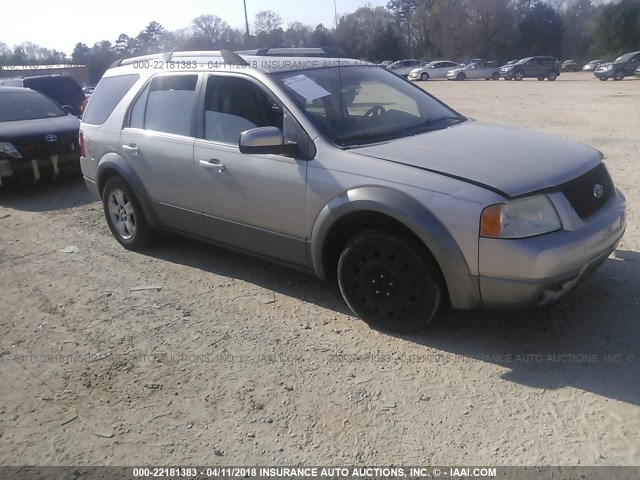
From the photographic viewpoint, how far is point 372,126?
14.0 ft

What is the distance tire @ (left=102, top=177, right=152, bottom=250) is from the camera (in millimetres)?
5480

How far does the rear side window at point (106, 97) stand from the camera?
557 cm

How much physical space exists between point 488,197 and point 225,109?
228cm

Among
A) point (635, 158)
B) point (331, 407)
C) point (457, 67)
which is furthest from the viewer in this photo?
point (457, 67)

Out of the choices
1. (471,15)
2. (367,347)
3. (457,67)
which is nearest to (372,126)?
(367,347)

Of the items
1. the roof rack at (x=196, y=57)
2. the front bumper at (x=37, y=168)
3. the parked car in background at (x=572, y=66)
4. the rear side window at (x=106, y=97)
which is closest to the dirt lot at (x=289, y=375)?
the rear side window at (x=106, y=97)

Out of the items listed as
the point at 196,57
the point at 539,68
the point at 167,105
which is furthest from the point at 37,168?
the point at 539,68

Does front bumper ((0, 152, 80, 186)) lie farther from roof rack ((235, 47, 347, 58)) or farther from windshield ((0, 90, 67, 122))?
roof rack ((235, 47, 347, 58))

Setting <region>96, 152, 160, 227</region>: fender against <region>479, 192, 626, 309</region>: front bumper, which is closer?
<region>479, 192, 626, 309</region>: front bumper

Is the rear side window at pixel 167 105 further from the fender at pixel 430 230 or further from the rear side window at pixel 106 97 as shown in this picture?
the fender at pixel 430 230

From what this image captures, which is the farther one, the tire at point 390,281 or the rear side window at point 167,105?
the rear side window at point 167,105

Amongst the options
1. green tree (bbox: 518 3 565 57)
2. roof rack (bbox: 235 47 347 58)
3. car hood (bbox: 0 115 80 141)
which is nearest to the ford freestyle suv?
roof rack (bbox: 235 47 347 58)

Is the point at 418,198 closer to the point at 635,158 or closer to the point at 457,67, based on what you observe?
the point at 635,158

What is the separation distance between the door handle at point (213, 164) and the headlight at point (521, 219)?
82.2 inches
